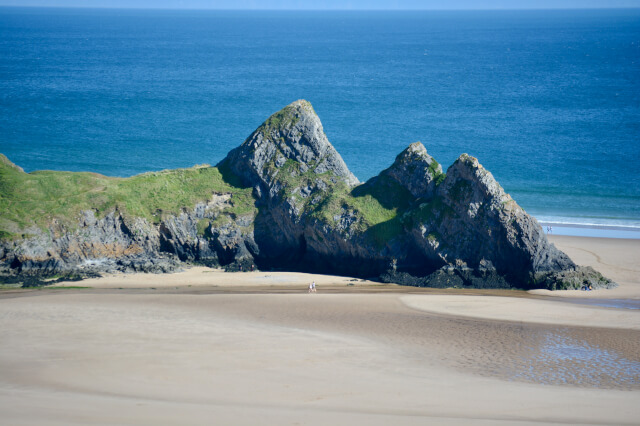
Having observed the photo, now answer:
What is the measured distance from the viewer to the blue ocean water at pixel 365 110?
66938 mm

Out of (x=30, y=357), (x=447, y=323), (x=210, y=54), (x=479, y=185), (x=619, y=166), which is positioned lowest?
(x=30, y=357)

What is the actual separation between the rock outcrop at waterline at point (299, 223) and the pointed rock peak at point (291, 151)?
2.6 inches

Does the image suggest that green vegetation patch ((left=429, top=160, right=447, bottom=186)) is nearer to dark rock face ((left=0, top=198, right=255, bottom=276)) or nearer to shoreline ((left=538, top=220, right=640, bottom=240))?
dark rock face ((left=0, top=198, right=255, bottom=276))

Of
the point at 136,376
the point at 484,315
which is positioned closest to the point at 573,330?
the point at 484,315

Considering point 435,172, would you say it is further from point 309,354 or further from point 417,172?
point 309,354

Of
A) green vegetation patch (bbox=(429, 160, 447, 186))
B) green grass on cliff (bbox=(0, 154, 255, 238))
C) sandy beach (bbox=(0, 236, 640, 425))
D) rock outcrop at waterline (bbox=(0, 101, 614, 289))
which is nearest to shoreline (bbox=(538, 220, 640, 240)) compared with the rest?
sandy beach (bbox=(0, 236, 640, 425))

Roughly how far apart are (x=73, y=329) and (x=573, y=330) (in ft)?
71.3

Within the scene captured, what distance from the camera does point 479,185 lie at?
1401 inches

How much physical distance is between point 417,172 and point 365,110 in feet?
173

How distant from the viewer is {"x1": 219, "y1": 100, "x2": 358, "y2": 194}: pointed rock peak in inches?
1590

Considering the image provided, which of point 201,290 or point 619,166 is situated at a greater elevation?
point 619,166

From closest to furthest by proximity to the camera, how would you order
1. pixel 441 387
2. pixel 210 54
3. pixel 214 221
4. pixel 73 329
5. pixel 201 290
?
1. pixel 441 387
2. pixel 73 329
3. pixel 201 290
4. pixel 214 221
5. pixel 210 54

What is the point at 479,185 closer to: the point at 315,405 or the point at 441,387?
the point at 441,387

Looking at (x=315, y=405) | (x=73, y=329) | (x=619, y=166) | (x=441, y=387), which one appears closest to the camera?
(x=315, y=405)
